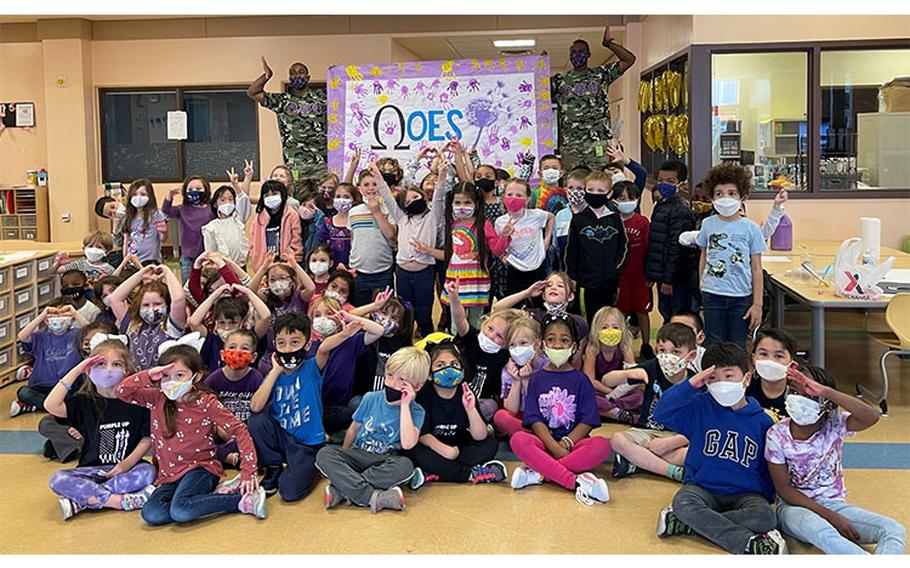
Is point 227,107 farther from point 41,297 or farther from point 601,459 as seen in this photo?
point 601,459

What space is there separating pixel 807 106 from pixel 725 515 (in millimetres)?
6150

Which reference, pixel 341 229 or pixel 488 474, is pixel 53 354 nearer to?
pixel 341 229

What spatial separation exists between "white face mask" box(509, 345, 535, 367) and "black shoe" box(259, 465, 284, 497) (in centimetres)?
125

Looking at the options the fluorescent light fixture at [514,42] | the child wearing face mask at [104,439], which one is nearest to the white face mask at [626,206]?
the child wearing face mask at [104,439]

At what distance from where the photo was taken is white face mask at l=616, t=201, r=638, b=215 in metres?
6.12

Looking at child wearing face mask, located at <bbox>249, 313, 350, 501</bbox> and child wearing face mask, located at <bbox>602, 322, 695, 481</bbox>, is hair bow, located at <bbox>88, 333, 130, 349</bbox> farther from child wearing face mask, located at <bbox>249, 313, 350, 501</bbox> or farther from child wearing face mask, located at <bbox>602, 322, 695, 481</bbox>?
child wearing face mask, located at <bbox>602, 322, 695, 481</bbox>

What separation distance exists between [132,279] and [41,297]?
1.85m

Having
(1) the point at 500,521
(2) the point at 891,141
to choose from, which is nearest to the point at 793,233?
(2) the point at 891,141

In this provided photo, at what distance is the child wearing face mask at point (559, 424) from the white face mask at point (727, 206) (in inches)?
52.3

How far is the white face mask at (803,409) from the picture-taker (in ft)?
11.8

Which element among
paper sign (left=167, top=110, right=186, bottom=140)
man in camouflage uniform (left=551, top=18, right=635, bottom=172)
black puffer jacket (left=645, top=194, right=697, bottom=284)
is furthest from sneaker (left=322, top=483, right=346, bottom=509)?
paper sign (left=167, top=110, right=186, bottom=140)

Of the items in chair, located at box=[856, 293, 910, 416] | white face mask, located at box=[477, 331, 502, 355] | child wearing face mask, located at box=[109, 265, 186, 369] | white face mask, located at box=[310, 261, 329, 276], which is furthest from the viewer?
white face mask, located at box=[310, 261, 329, 276]

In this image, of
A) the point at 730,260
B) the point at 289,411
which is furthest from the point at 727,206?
the point at 289,411
